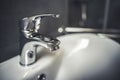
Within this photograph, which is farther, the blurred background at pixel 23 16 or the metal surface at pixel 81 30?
the metal surface at pixel 81 30

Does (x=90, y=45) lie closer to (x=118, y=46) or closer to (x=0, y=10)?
(x=118, y=46)

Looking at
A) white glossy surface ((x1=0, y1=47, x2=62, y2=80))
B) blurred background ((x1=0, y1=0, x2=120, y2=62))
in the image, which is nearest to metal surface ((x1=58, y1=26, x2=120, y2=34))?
blurred background ((x1=0, y1=0, x2=120, y2=62))

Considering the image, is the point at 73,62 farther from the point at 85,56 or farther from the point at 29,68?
the point at 29,68

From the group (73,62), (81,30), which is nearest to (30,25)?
(73,62)

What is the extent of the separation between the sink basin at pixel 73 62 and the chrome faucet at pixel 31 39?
5 centimetres

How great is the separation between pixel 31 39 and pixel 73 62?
0.24 meters

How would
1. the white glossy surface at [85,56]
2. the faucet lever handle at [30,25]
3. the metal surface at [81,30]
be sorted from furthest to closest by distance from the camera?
the metal surface at [81,30] → the white glossy surface at [85,56] → the faucet lever handle at [30,25]

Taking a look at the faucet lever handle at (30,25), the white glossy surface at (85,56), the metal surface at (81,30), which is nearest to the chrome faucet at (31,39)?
the faucet lever handle at (30,25)

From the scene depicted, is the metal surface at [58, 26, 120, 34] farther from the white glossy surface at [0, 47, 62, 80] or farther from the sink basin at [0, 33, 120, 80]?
the white glossy surface at [0, 47, 62, 80]

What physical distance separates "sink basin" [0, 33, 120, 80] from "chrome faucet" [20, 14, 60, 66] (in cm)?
5

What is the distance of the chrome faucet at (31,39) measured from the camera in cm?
53

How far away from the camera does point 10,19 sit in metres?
0.63

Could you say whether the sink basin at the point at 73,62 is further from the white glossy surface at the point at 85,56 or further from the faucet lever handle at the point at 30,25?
the faucet lever handle at the point at 30,25

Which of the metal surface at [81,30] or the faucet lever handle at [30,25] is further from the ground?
the faucet lever handle at [30,25]
